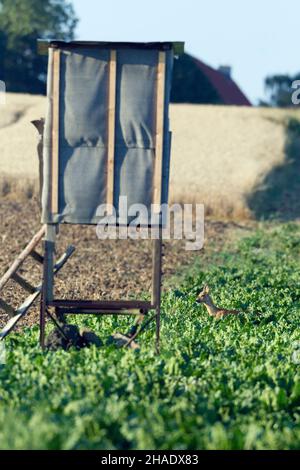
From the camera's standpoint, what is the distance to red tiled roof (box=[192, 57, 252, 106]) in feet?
252

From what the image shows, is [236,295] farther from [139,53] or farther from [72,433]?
[72,433]

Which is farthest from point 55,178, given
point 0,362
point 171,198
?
point 171,198

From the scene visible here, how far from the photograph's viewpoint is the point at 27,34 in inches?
2832

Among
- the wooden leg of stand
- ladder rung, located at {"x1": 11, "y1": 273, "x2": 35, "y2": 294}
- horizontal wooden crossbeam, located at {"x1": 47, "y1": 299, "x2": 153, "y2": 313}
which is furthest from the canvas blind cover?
ladder rung, located at {"x1": 11, "y1": 273, "x2": 35, "y2": 294}

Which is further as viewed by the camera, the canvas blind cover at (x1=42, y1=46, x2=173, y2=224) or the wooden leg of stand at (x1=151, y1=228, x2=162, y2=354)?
the wooden leg of stand at (x1=151, y1=228, x2=162, y2=354)

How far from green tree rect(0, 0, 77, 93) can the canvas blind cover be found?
51.7 metres

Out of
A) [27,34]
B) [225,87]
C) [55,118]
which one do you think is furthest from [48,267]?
[225,87]

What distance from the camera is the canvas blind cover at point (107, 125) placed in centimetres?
1357

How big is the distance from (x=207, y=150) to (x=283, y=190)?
5.85 meters

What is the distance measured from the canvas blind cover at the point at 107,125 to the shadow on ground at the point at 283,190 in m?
25.1

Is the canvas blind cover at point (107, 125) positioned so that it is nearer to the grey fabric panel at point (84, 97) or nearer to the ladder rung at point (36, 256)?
the grey fabric panel at point (84, 97)

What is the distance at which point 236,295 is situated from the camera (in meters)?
18.5

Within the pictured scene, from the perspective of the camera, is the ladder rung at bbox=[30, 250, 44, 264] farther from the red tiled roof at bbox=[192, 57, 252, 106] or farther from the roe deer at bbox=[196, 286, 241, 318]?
the red tiled roof at bbox=[192, 57, 252, 106]

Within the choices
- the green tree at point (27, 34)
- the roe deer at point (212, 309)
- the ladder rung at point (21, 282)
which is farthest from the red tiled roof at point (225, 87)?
the ladder rung at point (21, 282)
